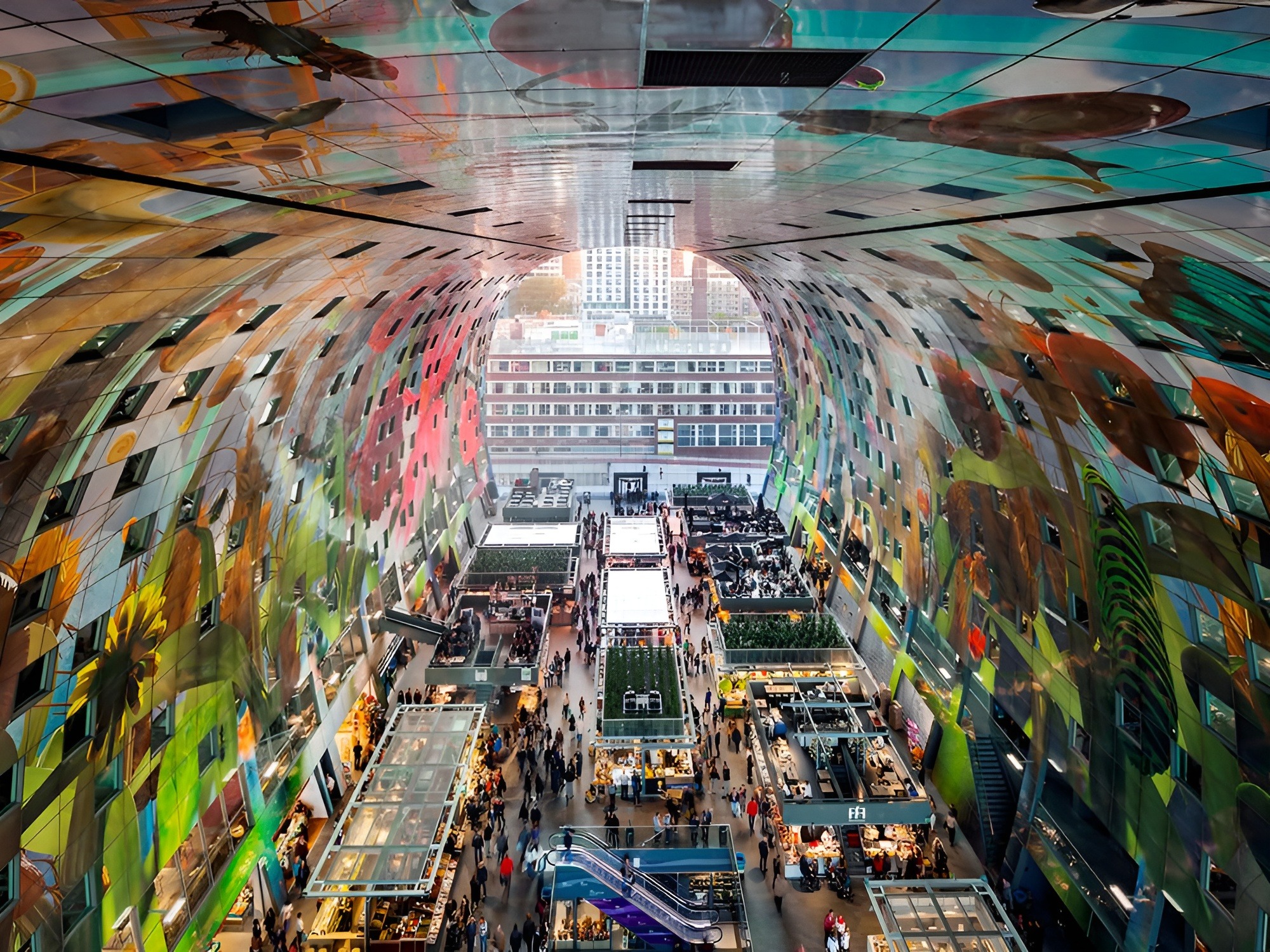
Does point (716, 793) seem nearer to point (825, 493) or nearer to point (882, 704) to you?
point (882, 704)

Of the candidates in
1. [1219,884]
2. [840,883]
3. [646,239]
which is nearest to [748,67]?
[1219,884]

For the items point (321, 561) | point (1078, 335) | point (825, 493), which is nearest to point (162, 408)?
point (321, 561)

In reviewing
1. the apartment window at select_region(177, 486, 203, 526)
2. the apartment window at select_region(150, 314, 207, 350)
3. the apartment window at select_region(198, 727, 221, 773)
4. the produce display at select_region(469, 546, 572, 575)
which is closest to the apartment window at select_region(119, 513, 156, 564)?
the apartment window at select_region(177, 486, 203, 526)

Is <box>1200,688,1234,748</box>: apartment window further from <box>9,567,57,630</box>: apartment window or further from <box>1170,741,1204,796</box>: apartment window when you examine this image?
<box>9,567,57,630</box>: apartment window

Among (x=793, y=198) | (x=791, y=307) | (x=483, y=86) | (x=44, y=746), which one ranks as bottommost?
(x=44, y=746)

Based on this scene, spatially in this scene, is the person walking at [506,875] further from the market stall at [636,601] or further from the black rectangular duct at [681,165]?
the black rectangular duct at [681,165]

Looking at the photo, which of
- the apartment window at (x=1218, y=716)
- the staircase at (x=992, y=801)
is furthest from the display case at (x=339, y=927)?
the apartment window at (x=1218, y=716)

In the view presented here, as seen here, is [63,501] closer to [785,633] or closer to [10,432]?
[10,432]
